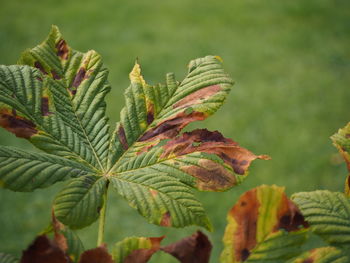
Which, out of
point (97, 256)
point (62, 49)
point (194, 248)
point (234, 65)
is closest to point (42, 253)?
point (97, 256)

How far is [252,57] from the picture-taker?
197 inches

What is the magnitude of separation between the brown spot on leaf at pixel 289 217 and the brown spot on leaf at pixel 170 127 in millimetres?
208

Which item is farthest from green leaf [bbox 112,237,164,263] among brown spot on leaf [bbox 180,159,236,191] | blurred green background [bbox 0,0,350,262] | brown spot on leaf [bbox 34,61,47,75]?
blurred green background [bbox 0,0,350,262]

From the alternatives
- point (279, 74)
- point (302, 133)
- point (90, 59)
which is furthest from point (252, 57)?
point (90, 59)

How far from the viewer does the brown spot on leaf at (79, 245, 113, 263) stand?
0.49m

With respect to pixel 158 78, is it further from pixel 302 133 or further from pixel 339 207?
pixel 339 207

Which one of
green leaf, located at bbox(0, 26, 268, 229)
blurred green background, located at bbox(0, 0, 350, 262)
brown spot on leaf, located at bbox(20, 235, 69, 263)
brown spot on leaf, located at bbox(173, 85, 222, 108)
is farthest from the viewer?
blurred green background, located at bbox(0, 0, 350, 262)

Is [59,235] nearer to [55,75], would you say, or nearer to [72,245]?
[72,245]

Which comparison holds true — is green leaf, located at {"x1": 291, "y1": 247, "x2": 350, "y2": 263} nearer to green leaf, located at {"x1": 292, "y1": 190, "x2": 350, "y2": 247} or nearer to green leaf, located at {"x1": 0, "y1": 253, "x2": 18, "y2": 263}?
green leaf, located at {"x1": 292, "y1": 190, "x2": 350, "y2": 247}

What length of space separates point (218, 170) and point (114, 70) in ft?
13.8

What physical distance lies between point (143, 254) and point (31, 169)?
178mm

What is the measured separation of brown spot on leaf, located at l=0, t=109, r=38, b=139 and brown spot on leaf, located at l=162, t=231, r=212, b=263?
266 mm

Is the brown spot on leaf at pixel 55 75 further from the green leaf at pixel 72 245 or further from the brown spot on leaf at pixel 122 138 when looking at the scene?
the green leaf at pixel 72 245

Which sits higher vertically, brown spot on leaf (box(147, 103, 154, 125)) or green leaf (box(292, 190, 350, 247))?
brown spot on leaf (box(147, 103, 154, 125))
